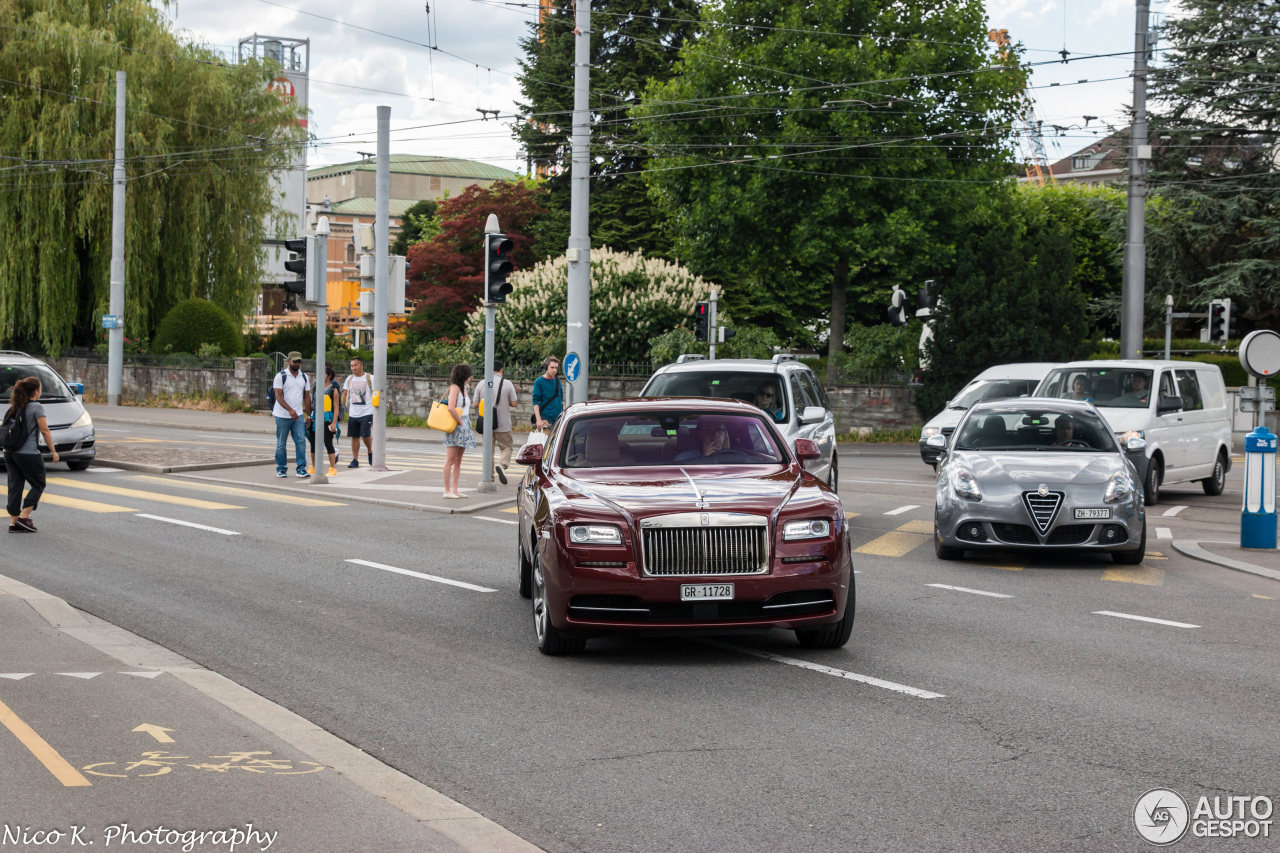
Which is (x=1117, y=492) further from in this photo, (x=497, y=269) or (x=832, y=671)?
(x=497, y=269)

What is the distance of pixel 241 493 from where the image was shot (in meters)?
19.2

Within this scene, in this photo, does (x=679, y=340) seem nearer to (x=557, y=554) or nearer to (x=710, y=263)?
(x=710, y=263)

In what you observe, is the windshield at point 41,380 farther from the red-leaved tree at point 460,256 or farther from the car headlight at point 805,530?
the red-leaved tree at point 460,256

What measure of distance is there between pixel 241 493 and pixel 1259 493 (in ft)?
42.2

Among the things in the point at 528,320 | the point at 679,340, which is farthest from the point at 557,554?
the point at 528,320

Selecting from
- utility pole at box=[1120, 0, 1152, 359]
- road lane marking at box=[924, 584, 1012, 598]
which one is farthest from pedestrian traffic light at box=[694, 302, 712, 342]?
road lane marking at box=[924, 584, 1012, 598]

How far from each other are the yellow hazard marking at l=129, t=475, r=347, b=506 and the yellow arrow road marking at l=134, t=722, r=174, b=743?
1160cm

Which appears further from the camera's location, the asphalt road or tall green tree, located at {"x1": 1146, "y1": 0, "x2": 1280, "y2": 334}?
tall green tree, located at {"x1": 1146, "y1": 0, "x2": 1280, "y2": 334}

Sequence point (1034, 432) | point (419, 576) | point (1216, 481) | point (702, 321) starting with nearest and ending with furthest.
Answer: point (419, 576) < point (1034, 432) < point (1216, 481) < point (702, 321)

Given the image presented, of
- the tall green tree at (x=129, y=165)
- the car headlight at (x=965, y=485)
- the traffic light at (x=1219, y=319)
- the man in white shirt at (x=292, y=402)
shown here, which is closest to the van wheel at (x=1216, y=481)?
the car headlight at (x=965, y=485)

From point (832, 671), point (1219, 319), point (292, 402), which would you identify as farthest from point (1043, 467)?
point (1219, 319)

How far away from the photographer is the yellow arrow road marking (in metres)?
6.03

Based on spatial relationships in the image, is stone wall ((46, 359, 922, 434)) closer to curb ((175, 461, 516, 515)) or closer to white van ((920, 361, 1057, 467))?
curb ((175, 461, 516, 515))

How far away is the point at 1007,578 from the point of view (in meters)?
11.8
